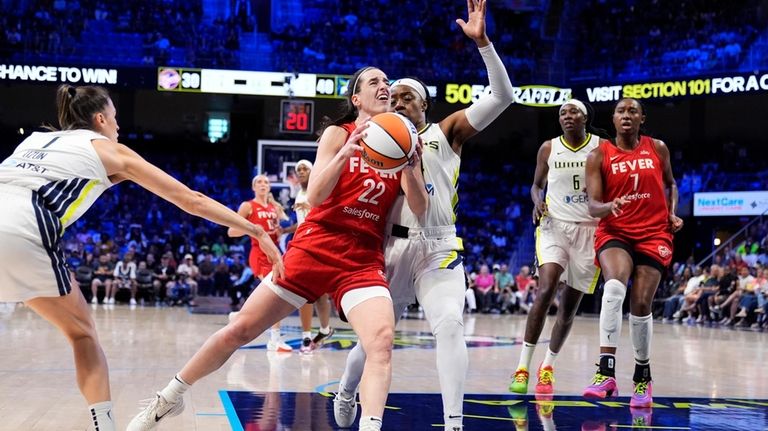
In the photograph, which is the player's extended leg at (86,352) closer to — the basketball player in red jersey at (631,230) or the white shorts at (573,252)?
the basketball player in red jersey at (631,230)

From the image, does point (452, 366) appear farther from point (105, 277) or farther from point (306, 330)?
point (105, 277)

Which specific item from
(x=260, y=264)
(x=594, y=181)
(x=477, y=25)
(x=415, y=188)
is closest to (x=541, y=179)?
(x=594, y=181)

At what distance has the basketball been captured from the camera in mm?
4277

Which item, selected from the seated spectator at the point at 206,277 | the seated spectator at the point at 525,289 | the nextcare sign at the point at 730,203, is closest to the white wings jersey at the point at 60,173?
the seated spectator at the point at 206,277

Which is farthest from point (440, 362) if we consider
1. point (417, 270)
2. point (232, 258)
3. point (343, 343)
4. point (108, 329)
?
point (232, 258)

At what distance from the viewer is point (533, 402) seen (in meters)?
6.23

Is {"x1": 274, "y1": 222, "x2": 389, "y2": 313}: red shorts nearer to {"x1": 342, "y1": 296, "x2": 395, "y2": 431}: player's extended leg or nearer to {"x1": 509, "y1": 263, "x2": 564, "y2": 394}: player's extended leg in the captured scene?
{"x1": 342, "y1": 296, "x2": 395, "y2": 431}: player's extended leg

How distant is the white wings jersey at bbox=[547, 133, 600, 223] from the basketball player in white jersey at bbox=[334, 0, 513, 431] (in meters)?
2.29

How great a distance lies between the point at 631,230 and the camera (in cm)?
650

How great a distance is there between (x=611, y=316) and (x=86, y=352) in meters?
3.75

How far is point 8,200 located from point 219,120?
2429 cm

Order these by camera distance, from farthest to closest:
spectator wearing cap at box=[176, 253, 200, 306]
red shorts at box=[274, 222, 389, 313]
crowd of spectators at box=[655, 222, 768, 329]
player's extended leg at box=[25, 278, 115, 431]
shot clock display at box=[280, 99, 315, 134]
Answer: spectator wearing cap at box=[176, 253, 200, 306]
shot clock display at box=[280, 99, 315, 134]
crowd of spectators at box=[655, 222, 768, 329]
red shorts at box=[274, 222, 389, 313]
player's extended leg at box=[25, 278, 115, 431]

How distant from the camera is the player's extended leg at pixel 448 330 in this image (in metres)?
4.46

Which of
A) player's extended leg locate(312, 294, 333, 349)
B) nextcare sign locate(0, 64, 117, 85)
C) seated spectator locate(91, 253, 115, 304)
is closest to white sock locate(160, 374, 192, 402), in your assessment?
player's extended leg locate(312, 294, 333, 349)
